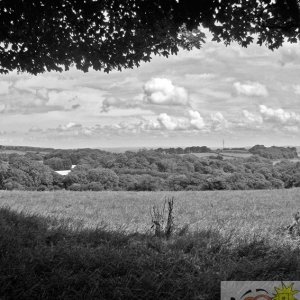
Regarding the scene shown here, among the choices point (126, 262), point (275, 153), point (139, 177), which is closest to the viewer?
point (126, 262)

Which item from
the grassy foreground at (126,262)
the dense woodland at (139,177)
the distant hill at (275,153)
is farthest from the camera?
the distant hill at (275,153)

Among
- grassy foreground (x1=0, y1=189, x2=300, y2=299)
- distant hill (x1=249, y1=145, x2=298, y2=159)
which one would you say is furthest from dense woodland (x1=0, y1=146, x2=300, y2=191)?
grassy foreground (x1=0, y1=189, x2=300, y2=299)

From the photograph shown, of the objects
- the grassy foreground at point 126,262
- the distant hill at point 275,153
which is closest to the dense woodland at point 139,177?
the distant hill at point 275,153

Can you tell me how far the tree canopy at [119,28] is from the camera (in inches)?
189

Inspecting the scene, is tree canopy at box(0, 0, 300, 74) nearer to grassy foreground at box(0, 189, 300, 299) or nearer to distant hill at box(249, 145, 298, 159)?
grassy foreground at box(0, 189, 300, 299)

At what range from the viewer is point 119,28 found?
630 centimetres

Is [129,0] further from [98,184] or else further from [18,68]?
[98,184]

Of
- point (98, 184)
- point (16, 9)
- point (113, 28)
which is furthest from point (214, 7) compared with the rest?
point (98, 184)

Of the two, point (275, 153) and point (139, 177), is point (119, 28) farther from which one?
point (275, 153)

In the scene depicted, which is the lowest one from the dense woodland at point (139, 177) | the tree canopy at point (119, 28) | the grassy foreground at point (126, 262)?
the dense woodland at point (139, 177)

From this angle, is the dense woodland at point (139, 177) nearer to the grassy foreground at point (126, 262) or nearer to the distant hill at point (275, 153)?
the distant hill at point (275, 153)

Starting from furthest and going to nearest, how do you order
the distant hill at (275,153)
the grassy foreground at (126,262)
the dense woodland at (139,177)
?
the distant hill at (275,153) → the dense woodland at (139,177) → the grassy foreground at (126,262)

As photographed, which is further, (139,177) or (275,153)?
(275,153)

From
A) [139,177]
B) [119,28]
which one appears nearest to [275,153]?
[139,177]
